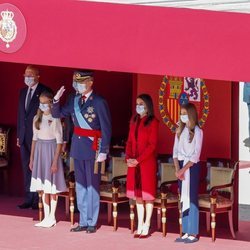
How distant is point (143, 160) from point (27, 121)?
2393 millimetres

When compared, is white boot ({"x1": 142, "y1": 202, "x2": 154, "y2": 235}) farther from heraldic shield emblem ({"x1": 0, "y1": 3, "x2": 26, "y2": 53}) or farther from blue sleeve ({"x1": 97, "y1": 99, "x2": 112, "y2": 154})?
heraldic shield emblem ({"x1": 0, "y1": 3, "x2": 26, "y2": 53})

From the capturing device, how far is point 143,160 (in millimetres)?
12805

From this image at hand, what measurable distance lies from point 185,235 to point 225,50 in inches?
103

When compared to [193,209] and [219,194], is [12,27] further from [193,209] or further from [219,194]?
[219,194]

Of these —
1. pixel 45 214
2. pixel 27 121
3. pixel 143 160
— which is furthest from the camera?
pixel 27 121

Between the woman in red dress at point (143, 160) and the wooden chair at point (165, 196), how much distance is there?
0.13m

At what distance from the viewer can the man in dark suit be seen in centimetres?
1445

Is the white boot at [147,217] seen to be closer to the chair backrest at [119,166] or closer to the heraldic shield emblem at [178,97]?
the chair backrest at [119,166]

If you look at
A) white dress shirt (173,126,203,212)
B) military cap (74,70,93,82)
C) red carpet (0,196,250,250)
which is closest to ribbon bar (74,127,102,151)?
military cap (74,70,93,82)

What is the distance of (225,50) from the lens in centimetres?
1121

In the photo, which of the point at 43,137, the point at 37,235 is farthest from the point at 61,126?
the point at 37,235

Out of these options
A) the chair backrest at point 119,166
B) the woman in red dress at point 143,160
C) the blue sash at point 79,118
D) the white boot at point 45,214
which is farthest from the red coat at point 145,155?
the white boot at point 45,214

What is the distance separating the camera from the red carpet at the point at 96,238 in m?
12.5

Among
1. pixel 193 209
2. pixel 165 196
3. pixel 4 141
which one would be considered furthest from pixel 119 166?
pixel 4 141
